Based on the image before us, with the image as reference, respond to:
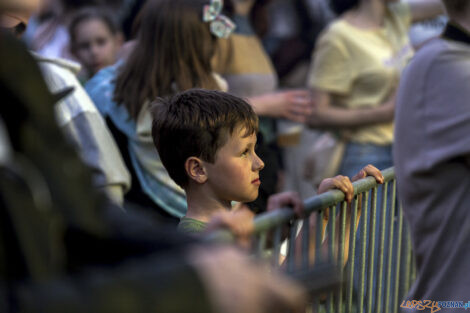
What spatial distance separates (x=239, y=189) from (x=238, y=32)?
216 centimetres

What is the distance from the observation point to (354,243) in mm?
2592

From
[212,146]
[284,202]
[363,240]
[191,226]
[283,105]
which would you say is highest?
[284,202]

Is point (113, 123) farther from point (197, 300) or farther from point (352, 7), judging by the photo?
point (197, 300)

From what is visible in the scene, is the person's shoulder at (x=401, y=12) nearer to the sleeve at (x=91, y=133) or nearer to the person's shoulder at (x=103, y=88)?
the person's shoulder at (x=103, y=88)

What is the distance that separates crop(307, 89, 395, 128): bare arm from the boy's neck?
7.54 ft

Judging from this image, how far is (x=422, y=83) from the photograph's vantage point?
7.75 feet

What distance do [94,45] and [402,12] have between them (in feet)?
6.44

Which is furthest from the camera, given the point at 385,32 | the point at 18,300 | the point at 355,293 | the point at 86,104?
the point at 385,32

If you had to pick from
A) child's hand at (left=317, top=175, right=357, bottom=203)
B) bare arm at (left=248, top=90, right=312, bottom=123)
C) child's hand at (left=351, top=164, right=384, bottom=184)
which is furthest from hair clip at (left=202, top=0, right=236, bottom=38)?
child's hand at (left=317, top=175, right=357, bottom=203)

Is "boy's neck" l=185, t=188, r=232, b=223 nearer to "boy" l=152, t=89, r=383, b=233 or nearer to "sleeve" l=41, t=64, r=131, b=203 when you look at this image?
"boy" l=152, t=89, r=383, b=233

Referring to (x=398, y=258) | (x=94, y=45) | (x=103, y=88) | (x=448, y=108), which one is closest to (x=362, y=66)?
(x=94, y=45)

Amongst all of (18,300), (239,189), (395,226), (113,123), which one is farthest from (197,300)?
(113,123)

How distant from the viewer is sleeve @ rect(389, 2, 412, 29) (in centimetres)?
529

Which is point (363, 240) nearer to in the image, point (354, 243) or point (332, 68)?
point (354, 243)
